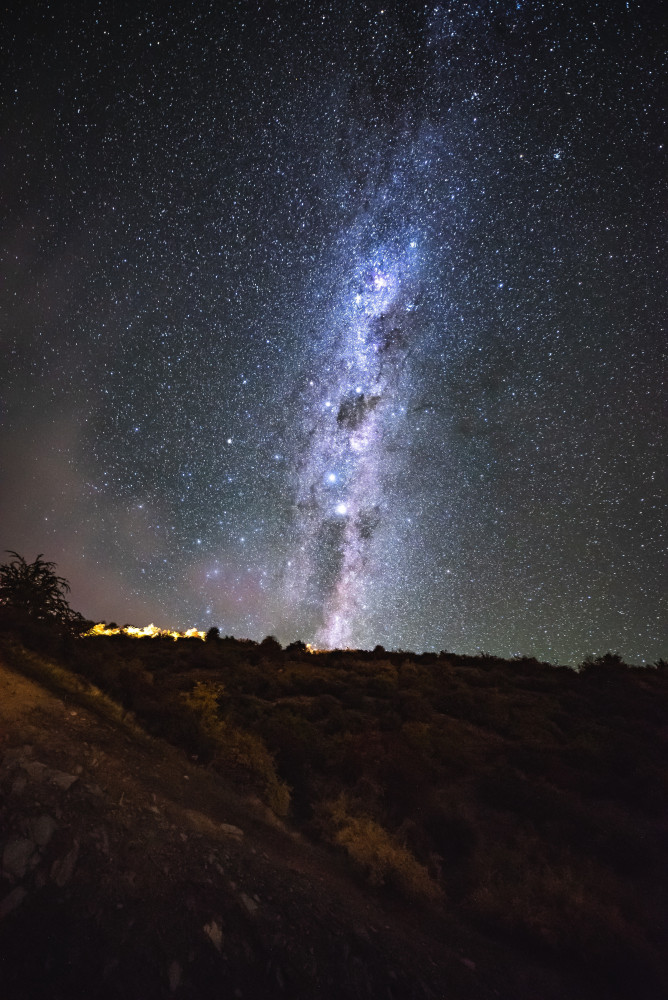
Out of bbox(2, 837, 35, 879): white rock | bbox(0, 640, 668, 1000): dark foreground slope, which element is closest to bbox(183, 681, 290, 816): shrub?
bbox(0, 640, 668, 1000): dark foreground slope

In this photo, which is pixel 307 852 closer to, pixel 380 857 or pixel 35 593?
pixel 380 857

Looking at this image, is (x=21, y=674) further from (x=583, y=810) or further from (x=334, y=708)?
(x=583, y=810)

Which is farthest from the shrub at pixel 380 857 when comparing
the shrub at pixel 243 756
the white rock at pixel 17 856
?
the white rock at pixel 17 856

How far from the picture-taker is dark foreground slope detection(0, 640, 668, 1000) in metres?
4.08

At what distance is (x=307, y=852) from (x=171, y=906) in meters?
3.14

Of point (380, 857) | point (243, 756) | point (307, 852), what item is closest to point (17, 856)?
point (307, 852)

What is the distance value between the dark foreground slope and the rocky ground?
2 centimetres

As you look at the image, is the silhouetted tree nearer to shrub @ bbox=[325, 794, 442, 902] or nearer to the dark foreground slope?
the dark foreground slope

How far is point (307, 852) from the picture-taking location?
6914 millimetres

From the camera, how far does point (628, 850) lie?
26.0 feet

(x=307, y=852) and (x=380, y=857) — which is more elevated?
(x=380, y=857)

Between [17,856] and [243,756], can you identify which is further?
[243,756]

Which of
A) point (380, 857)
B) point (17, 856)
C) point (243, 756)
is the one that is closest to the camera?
point (17, 856)

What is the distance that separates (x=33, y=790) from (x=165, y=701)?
15.2 ft
